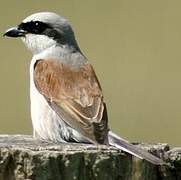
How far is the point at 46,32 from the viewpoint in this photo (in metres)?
7.15

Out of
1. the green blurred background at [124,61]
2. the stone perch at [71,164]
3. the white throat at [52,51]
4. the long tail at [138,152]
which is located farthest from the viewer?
the green blurred background at [124,61]

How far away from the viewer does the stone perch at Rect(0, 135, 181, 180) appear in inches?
199

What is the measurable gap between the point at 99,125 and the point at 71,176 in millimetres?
937

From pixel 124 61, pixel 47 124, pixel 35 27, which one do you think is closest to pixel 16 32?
pixel 35 27

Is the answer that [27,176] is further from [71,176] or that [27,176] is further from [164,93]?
[164,93]

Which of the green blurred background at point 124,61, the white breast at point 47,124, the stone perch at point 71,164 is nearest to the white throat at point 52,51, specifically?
the white breast at point 47,124

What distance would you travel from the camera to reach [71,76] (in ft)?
21.2

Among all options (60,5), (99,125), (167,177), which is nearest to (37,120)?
(99,125)

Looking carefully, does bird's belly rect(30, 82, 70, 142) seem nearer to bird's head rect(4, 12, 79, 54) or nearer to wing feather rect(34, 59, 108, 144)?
wing feather rect(34, 59, 108, 144)

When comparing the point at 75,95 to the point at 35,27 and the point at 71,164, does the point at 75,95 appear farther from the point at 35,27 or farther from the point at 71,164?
the point at 71,164

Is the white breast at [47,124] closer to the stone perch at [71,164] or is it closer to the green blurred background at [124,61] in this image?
the stone perch at [71,164]

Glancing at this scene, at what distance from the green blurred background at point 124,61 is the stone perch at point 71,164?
16.9 ft

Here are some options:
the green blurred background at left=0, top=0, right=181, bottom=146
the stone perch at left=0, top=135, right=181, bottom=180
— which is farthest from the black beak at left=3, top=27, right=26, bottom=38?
the green blurred background at left=0, top=0, right=181, bottom=146

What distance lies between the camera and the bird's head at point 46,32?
23.2 feet
